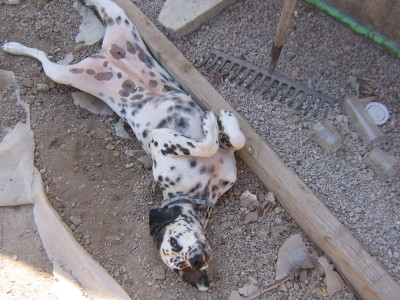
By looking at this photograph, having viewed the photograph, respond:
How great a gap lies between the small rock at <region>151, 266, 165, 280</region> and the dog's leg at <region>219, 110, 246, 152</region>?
3.17 ft

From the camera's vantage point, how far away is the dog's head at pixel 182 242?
253 cm

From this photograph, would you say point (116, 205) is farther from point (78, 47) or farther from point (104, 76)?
point (78, 47)

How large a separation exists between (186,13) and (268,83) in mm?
940

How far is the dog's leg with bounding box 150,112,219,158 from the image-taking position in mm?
2830

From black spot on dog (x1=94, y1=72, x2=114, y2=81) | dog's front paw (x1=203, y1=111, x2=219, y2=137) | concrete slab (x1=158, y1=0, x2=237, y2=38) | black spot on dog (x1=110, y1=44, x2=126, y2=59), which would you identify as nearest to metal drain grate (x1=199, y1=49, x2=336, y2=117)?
concrete slab (x1=158, y1=0, x2=237, y2=38)

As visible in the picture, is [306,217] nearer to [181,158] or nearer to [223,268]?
[223,268]

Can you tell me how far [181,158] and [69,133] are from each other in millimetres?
1028

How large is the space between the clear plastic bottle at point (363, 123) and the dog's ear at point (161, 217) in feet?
4.74

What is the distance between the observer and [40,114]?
3.45 metres

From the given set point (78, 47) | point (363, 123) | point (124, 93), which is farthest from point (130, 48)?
point (363, 123)

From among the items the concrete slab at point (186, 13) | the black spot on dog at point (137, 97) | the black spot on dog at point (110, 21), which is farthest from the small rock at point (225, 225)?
the black spot on dog at point (110, 21)

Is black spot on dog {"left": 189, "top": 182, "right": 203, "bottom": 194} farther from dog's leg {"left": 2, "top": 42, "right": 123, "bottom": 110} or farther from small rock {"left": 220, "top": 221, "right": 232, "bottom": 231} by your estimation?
dog's leg {"left": 2, "top": 42, "right": 123, "bottom": 110}

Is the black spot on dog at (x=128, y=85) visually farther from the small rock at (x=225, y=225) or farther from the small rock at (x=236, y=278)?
the small rock at (x=236, y=278)

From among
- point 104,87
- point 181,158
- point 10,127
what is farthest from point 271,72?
point 10,127
